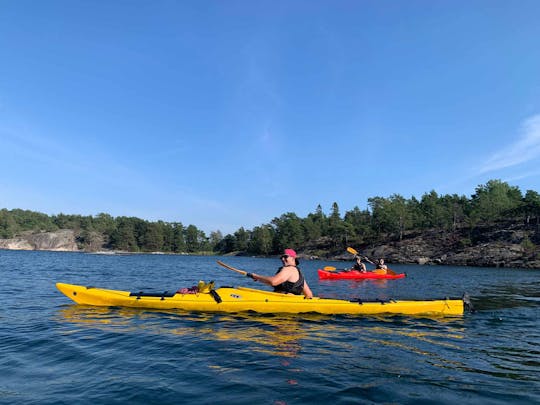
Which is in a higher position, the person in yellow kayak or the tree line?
the tree line

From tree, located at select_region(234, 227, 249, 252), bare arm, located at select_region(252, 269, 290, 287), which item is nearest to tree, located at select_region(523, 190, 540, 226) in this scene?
bare arm, located at select_region(252, 269, 290, 287)

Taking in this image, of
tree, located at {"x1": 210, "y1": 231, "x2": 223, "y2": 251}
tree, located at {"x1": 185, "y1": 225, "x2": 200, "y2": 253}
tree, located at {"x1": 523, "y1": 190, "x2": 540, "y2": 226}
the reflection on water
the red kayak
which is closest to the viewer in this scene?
the reflection on water

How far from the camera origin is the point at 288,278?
11.0m

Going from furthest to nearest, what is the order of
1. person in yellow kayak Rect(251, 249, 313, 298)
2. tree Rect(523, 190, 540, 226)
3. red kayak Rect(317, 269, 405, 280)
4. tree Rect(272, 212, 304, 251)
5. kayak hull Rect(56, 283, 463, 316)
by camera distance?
1. tree Rect(272, 212, 304, 251)
2. tree Rect(523, 190, 540, 226)
3. red kayak Rect(317, 269, 405, 280)
4. kayak hull Rect(56, 283, 463, 316)
5. person in yellow kayak Rect(251, 249, 313, 298)

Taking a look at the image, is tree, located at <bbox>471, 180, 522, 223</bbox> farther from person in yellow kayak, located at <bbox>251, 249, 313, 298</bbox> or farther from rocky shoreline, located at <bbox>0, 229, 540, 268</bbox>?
person in yellow kayak, located at <bbox>251, 249, 313, 298</bbox>

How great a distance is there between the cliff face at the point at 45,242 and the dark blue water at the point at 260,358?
6203 inches

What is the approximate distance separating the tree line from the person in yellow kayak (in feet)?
242

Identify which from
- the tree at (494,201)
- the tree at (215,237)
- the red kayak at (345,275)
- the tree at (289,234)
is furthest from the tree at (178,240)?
the red kayak at (345,275)

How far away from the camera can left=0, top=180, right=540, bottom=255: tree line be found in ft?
274

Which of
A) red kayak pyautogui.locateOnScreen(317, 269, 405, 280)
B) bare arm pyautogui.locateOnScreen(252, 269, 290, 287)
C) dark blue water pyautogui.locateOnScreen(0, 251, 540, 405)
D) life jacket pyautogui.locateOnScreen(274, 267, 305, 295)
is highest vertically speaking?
bare arm pyautogui.locateOnScreen(252, 269, 290, 287)

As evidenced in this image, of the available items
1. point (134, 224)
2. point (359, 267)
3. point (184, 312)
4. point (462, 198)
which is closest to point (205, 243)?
point (134, 224)

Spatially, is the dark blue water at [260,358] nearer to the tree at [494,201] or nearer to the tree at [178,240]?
the tree at [494,201]

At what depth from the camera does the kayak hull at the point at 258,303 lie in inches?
428

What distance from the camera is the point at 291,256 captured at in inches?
417
